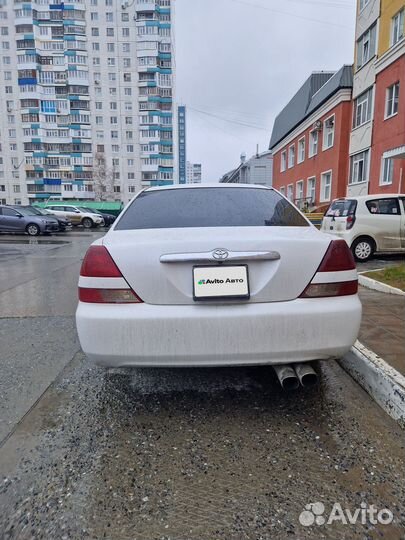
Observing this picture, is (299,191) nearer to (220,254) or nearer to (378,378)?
(378,378)

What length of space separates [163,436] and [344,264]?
1.51 m

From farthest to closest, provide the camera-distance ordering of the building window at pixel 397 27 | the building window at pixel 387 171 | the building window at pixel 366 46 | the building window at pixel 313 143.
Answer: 1. the building window at pixel 313 143
2. the building window at pixel 366 46
3. the building window at pixel 387 171
4. the building window at pixel 397 27

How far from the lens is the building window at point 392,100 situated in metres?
15.4

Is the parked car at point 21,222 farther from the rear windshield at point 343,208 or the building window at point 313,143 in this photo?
the building window at point 313,143

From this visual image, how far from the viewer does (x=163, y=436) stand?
6.79 ft

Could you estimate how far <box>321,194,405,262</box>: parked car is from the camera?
8359 mm

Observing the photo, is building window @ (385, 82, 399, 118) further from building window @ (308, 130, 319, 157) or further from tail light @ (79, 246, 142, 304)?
tail light @ (79, 246, 142, 304)

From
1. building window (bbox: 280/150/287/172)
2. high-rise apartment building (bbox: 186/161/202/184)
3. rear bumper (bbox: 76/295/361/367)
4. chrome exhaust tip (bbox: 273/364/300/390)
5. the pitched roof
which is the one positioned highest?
high-rise apartment building (bbox: 186/161/202/184)

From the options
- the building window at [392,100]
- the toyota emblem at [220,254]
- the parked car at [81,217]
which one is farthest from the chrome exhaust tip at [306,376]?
the parked car at [81,217]

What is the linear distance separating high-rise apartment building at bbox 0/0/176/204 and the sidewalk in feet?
234

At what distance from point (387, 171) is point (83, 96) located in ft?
228

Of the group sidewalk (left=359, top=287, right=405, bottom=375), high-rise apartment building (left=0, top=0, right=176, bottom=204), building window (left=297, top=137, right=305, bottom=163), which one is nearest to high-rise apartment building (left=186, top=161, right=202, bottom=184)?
high-rise apartment building (left=0, top=0, right=176, bottom=204)

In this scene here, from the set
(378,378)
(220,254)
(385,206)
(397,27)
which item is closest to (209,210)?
(220,254)

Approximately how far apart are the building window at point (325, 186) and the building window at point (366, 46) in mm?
6022
